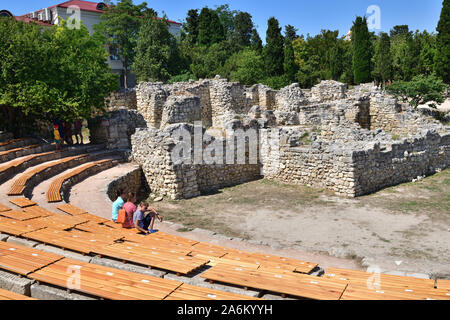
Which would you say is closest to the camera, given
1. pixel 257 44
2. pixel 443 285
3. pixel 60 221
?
pixel 443 285

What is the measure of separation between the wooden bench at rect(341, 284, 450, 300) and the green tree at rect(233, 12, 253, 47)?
59317 millimetres

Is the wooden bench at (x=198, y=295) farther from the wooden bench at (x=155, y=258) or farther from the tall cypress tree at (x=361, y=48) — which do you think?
the tall cypress tree at (x=361, y=48)

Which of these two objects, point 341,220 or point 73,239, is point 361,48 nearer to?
point 341,220

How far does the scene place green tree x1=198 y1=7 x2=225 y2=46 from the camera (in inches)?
2191

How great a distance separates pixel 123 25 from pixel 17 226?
39179 millimetres

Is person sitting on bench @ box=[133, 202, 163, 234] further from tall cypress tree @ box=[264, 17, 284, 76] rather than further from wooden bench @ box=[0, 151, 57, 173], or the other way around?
tall cypress tree @ box=[264, 17, 284, 76]

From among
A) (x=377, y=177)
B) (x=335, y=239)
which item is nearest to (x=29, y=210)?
(x=335, y=239)

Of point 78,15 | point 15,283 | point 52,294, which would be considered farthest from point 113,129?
point 78,15

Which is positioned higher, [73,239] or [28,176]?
[28,176]

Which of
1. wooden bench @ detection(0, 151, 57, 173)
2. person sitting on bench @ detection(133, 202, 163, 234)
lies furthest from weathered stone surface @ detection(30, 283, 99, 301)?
wooden bench @ detection(0, 151, 57, 173)

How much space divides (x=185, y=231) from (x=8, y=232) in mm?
4473

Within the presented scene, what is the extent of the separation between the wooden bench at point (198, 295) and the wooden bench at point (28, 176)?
342 inches

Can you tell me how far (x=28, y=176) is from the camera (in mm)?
13961
